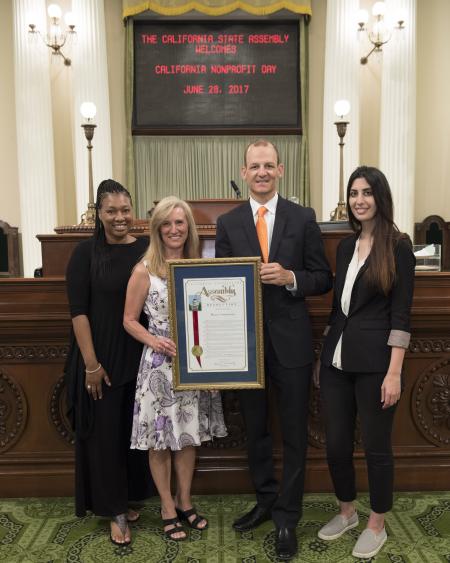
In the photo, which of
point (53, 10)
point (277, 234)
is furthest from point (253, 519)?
point (53, 10)

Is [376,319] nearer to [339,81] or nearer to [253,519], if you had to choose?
[253,519]

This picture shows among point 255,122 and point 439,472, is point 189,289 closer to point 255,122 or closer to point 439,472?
point 439,472

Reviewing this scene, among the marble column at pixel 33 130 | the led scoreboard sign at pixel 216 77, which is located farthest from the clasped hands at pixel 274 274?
the led scoreboard sign at pixel 216 77

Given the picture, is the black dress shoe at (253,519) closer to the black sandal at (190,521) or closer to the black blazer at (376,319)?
the black sandal at (190,521)

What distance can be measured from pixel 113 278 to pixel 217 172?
739cm

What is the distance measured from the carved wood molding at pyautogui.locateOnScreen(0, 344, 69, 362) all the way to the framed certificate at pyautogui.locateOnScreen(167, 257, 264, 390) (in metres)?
0.99

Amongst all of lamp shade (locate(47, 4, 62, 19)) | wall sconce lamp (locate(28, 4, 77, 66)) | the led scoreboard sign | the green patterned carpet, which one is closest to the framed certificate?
the green patterned carpet

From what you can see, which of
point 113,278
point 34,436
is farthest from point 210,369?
point 34,436

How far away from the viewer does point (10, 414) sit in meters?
3.03

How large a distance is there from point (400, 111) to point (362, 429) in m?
7.70

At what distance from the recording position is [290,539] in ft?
7.89

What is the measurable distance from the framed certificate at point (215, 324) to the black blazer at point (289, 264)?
0.11 m

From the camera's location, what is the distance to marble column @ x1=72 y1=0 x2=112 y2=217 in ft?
28.5

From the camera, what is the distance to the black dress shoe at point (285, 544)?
2.40 meters
